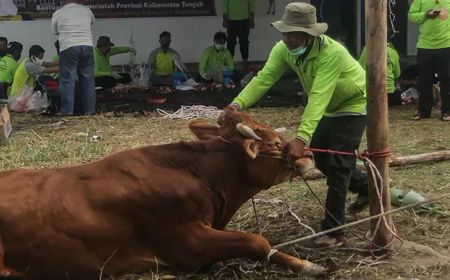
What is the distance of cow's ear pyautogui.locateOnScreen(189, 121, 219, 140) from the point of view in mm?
4676

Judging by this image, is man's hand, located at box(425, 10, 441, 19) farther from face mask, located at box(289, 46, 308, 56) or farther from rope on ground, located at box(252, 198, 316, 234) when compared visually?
face mask, located at box(289, 46, 308, 56)

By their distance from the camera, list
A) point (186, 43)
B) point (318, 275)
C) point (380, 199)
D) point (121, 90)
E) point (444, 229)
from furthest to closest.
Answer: point (186, 43) → point (121, 90) → point (444, 229) → point (380, 199) → point (318, 275)

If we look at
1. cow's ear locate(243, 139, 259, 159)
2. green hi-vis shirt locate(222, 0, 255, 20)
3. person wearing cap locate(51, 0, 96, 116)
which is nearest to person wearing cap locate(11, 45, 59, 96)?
person wearing cap locate(51, 0, 96, 116)

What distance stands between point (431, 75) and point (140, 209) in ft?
22.7

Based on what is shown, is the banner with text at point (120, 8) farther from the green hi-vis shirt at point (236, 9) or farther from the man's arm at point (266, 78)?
the man's arm at point (266, 78)

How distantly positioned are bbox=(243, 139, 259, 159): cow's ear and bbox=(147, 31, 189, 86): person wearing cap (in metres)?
10.2

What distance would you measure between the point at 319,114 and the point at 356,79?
62 centimetres

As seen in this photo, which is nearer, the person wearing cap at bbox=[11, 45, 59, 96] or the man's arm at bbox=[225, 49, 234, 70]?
the person wearing cap at bbox=[11, 45, 59, 96]

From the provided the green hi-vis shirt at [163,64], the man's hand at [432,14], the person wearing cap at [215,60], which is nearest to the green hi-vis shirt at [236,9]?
the person wearing cap at [215,60]

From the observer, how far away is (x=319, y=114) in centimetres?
463

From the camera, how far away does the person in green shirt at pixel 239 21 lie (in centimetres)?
1527

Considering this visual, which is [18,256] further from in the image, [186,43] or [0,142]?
[186,43]

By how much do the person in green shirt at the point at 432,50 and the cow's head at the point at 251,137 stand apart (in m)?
6.14

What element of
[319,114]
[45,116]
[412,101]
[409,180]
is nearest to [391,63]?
[412,101]
